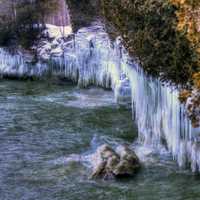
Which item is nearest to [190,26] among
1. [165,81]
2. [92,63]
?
[165,81]

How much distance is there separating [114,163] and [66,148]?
9.19 feet

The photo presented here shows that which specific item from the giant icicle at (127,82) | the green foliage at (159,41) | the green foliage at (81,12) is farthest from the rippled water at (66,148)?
the green foliage at (81,12)

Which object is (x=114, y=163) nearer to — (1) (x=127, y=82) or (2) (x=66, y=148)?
(2) (x=66, y=148)

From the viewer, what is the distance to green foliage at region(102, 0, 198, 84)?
12273 millimetres

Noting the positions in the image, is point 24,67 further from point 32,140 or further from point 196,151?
point 196,151

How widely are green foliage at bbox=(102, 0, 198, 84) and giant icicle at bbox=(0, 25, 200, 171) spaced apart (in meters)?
0.96

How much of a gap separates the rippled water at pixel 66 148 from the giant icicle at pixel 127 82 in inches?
20.5

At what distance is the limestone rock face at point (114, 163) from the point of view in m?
13.9

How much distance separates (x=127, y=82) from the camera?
21.7 m

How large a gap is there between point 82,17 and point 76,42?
Answer: 5.80 feet

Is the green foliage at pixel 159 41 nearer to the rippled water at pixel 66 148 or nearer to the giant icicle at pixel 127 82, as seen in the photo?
the giant icicle at pixel 127 82

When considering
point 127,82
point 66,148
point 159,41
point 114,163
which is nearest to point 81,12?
point 127,82

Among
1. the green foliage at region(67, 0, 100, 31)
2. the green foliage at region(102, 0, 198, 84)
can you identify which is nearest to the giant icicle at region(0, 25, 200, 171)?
the green foliage at region(67, 0, 100, 31)

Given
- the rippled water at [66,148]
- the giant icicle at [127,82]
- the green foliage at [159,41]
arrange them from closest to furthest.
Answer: the green foliage at [159,41] < the rippled water at [66,148] < the giant icicle at [127,82]
